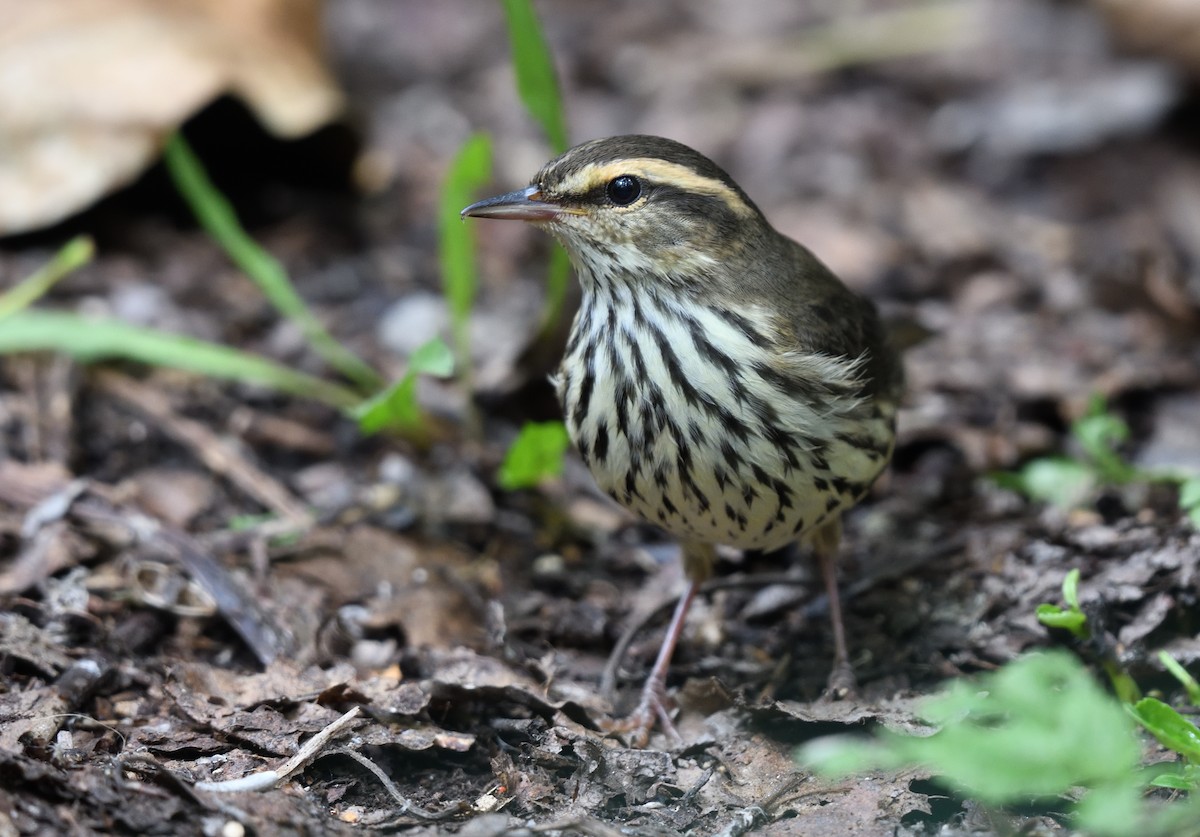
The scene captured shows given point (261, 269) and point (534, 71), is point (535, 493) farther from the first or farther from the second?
point (534, 71)

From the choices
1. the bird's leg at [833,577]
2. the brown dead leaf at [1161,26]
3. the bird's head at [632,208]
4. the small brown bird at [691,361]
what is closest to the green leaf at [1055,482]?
the bird's leg at [833,577]

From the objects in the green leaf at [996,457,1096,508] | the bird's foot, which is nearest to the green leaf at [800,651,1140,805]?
the bird's foot

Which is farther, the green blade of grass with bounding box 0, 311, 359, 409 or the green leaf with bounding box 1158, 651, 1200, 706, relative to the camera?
the green blade of grass with bounding box 0, 311, 359, 409

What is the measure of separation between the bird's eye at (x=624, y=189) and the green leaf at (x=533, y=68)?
1295 mm

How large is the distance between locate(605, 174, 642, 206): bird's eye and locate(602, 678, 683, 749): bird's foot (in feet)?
5.34

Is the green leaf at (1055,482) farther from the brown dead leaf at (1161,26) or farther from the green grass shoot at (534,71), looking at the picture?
the brown dead leaf at (1161,26)

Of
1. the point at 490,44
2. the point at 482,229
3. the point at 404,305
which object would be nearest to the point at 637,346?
the point at 404,305

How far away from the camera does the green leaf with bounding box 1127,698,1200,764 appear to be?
3.21 m

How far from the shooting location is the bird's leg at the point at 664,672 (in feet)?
13.8

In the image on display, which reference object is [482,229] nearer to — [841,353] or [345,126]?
[345,126]

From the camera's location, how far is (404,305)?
6.76 meters

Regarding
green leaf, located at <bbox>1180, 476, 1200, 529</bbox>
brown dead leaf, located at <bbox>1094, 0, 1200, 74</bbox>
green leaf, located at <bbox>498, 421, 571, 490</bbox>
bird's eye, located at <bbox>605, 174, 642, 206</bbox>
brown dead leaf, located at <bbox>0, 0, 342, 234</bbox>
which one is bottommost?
green leaf, located at <bbox>498, 421, 571, 490</bbox>

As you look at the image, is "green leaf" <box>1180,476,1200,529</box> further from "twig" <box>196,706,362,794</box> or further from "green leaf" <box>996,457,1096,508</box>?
"twig" <box>196,706,362,794</box>

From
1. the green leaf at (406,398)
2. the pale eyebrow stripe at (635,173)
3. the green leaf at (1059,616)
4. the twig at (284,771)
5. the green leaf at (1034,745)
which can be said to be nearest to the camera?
the green leaf at (1034,745)
